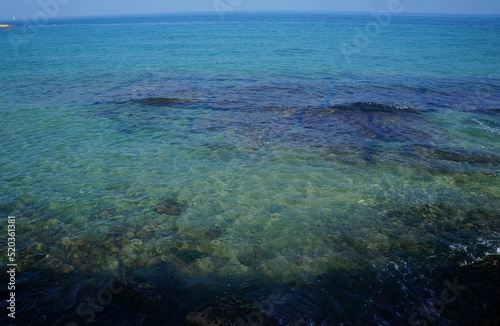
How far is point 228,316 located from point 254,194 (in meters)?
5.65

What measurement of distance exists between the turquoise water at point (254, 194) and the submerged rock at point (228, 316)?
45 cm

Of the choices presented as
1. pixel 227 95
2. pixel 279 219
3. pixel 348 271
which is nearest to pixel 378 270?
pixel 348 271

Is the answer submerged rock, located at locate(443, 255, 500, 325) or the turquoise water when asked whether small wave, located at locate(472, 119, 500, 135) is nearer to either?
the turquoise water

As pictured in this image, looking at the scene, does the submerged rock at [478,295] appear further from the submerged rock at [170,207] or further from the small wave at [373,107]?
the small wave at [373,107]

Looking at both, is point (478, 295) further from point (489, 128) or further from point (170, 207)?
point (489, 128)

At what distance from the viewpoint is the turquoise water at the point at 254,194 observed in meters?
7.50

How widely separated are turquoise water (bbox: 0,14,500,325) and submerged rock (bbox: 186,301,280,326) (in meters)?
0.45

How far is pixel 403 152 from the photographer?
14211mm

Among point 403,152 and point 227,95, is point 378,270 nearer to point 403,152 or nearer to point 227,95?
point 403,152

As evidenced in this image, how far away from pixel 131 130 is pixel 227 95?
8.82 metres

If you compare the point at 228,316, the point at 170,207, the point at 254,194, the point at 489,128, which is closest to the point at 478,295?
the point at 228,316

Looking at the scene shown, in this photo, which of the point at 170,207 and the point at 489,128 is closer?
the point at 170,207

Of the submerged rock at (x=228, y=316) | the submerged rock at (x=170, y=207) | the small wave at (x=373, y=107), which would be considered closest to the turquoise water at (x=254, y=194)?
the submerged rock at (x=170, y=207)

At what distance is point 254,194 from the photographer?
11.4 meters
